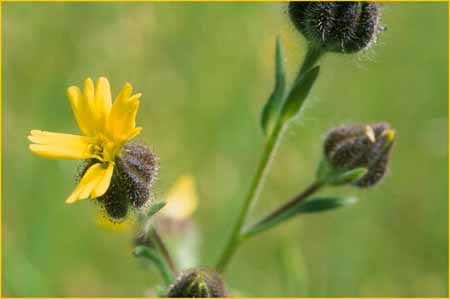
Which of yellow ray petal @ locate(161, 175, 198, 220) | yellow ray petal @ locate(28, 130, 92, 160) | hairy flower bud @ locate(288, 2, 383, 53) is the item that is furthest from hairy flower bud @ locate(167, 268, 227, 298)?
yellow ray petal @ locate(161, 175, 198, 220)

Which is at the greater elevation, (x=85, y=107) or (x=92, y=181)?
(x=85, y=107)

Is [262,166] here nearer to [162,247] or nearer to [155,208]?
[162,247]

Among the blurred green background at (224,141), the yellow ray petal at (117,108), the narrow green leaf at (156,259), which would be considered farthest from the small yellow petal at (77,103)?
the blurred green background at (224,141)

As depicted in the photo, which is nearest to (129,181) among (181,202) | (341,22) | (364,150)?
(341,22)

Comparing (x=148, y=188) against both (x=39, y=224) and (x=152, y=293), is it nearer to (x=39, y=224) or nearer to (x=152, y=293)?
(x=152, y=293)

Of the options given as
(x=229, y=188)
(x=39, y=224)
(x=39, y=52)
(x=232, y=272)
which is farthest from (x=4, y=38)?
(x=232, y=272)

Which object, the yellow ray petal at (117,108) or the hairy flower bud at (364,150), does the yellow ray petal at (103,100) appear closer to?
the yellow ray petal at (117,108)

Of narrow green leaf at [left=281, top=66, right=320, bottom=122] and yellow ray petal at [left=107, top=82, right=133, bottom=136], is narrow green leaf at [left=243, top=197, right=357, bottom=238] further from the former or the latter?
yellow ray petal at [left=107, top=82, right=133, bottom=136]
